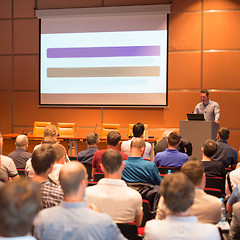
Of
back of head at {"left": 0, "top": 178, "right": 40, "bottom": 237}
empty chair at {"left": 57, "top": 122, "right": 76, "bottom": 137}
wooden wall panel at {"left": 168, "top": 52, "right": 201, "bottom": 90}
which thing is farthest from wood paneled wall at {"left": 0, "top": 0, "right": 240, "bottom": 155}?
back of head at {"left": 0, "top": 178, "right": 40, "bottom": 237}

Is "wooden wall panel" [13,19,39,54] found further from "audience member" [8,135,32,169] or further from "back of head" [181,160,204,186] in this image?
"back of head" [181,160,204,186]

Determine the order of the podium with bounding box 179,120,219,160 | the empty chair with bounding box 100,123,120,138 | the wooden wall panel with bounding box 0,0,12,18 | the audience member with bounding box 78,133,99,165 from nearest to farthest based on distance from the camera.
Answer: the audience member with bounding box 78,133,99,165 → the podium with bounding box 179,120,219,160 → the empty chair with bounding box 100,123,120,138 → the wooden wall panel with bounding box 0,0,12,18

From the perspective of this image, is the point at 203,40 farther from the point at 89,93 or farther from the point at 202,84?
the point at 89,93

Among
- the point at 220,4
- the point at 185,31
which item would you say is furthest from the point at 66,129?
the point at 220,4

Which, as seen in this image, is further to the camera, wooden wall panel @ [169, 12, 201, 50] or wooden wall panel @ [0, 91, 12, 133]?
wooden wall panel @ [0, 91, 12, 133]

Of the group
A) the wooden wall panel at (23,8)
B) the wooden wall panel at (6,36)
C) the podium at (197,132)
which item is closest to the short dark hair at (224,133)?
the podium at (197,132)

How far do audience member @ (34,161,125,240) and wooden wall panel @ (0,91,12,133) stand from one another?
28.3 ft

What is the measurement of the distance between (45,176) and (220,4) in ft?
25.3

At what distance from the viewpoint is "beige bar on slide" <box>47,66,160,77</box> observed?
912cm

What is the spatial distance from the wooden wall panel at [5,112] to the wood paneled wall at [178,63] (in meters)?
0.25

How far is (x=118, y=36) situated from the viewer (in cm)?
927

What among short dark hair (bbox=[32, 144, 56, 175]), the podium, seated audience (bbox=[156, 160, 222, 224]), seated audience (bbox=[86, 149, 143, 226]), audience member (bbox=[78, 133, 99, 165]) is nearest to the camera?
seated audience (bbox=[156, 160, 222, 224])

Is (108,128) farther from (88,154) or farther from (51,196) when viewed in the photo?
(51,196)

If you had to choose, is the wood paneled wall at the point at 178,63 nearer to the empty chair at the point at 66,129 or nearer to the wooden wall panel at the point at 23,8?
the wooden wall panel at the point at 23,8
